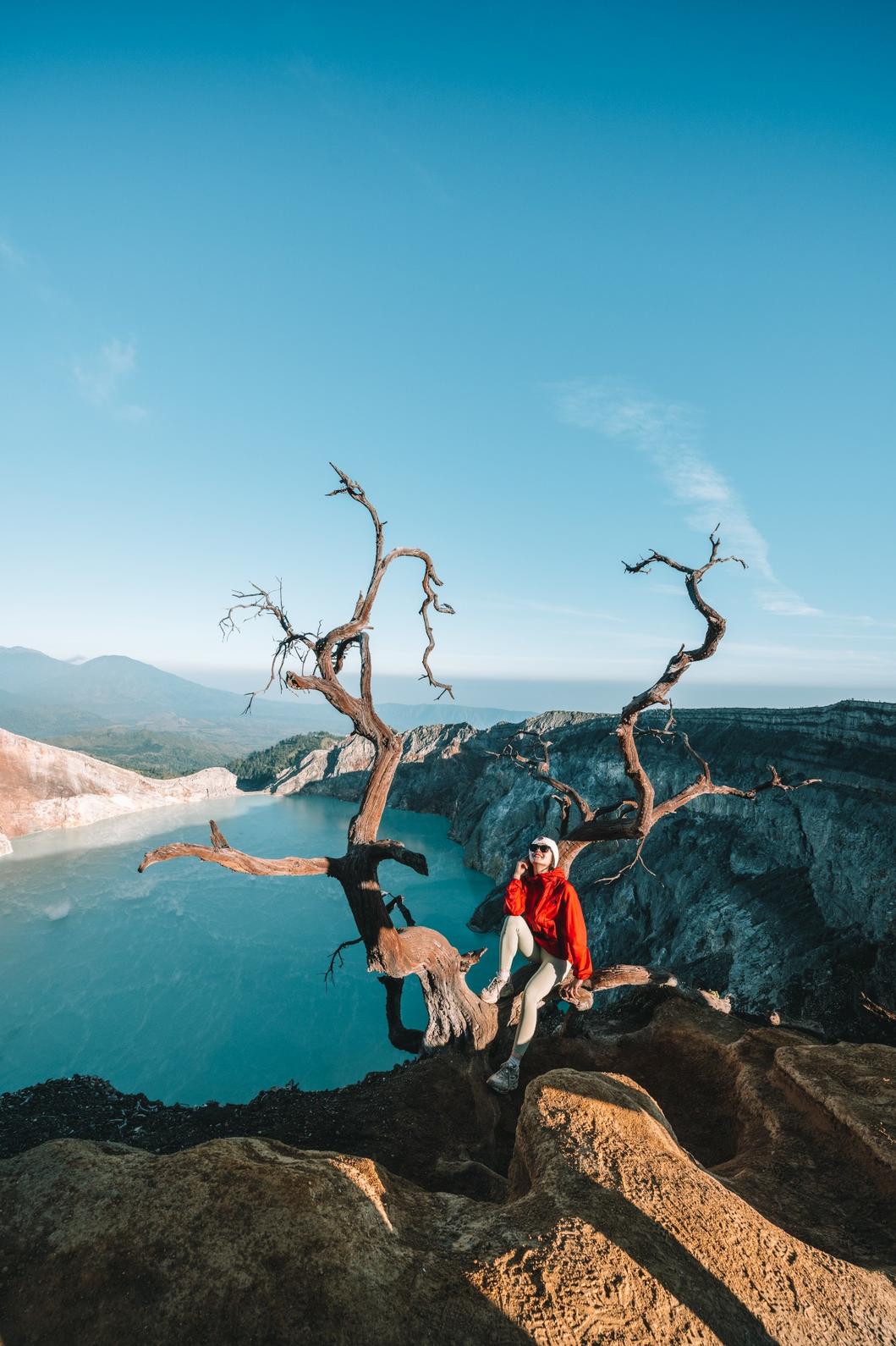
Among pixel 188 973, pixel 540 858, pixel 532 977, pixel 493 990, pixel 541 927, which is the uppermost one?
pixel 540 858

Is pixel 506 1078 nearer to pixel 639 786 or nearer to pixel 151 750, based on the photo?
pixel 639 786

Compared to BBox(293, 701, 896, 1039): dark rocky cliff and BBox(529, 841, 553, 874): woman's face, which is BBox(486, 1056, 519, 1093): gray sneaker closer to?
BBox(529, 841, 553, 874): woman's face

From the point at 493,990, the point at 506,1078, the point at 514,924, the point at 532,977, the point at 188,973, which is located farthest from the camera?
the point at 188,973

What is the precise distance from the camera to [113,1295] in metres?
2.72

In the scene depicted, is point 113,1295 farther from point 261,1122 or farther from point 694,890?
point 694,890

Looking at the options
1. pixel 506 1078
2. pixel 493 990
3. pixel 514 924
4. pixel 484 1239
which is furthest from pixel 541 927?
pixel 484 1239

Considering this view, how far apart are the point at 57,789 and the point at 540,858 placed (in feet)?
204

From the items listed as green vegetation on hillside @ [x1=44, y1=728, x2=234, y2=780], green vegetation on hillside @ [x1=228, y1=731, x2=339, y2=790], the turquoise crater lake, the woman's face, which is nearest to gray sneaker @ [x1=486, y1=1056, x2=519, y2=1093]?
the woman's face

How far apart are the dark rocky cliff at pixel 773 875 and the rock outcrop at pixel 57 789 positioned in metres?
44.8

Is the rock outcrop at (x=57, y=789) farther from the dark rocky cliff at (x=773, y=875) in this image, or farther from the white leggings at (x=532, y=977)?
the white leggings at (x=532, y=977)

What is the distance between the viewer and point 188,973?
26.5 metres

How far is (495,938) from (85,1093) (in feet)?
73.9

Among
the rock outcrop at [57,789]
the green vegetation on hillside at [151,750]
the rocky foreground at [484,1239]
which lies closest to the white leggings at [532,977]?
A: the rocky foreground at [484,1239]

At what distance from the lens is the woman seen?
6055 millimetres
